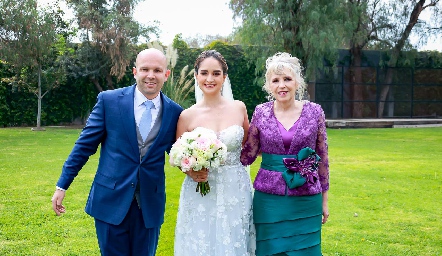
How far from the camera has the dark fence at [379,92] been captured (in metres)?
24.2

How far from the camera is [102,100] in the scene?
10.1ft

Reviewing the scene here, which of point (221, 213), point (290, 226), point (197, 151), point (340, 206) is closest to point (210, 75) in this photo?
point (197, 151)

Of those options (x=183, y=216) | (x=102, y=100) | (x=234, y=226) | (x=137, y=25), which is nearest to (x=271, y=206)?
(x=234, y=226)

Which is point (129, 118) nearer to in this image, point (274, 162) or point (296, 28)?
point (274, 162)

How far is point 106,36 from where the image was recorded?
19328 millimetres

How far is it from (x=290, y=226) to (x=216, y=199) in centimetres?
59

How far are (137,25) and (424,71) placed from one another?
1595 centimetres

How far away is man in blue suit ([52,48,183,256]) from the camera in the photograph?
9.80ft

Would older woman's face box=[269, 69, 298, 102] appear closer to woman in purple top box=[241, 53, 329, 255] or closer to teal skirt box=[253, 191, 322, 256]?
woman in purple top box=[241, 53, 329, 255]

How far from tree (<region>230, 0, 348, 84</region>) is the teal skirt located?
53.7 feet

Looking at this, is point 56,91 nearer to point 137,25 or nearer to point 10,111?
point 10,111

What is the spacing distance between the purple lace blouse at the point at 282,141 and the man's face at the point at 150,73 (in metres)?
0.84

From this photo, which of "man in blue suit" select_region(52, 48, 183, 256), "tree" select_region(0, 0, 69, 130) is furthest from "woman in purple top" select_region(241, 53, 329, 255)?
"tree" select_region(0, 0, 69, 130)

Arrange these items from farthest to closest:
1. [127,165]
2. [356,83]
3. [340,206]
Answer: [356,83] → [340,206] → [127,165]
